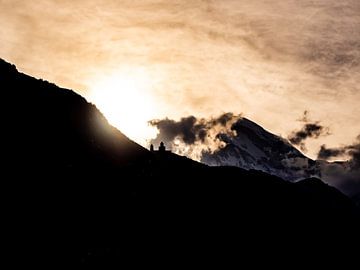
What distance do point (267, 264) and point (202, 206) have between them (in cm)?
2235

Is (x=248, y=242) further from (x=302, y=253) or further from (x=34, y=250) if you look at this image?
(x=34, y=250)

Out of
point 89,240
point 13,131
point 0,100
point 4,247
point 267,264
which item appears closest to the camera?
point 4,247

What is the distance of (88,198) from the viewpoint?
8856 cm

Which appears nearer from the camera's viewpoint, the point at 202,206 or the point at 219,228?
the point at 219,228

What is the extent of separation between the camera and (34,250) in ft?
226

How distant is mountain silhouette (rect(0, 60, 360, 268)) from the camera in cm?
7444

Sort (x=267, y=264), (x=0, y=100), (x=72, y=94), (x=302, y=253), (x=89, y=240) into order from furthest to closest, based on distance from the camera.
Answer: (x=302, y=253), (x=267, y=264), (x=72, y=94), (x=0, y=100), (x=89, y=240)

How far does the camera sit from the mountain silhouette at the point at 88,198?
244 feet

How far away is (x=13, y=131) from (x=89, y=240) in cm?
2732

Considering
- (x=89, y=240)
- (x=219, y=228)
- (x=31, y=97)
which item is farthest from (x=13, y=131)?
(x=219, y=228)

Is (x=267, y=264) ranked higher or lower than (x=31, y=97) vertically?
lower

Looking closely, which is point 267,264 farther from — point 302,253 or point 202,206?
point 302,253

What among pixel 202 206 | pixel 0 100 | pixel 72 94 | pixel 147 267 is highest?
pixel 72 94

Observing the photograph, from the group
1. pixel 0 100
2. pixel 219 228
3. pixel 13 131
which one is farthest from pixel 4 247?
pixel 219 228
